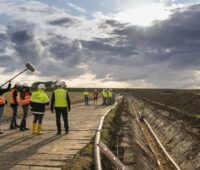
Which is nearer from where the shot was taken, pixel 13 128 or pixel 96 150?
pixel 96 150

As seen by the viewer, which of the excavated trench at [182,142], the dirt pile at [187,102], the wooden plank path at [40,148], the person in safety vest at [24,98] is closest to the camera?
the wooden plank path at [40,148]

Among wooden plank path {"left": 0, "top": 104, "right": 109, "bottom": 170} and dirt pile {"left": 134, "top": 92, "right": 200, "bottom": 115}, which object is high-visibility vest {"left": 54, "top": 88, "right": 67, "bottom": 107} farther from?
dirt pile {"left": 134, "top": 92, "right": 200, "bottom": 115}

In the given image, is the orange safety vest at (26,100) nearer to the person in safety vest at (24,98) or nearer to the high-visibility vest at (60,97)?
the person in safety vest at (24,98)

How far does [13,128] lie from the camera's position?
18.7 meters

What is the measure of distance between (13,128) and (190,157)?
8.25 m

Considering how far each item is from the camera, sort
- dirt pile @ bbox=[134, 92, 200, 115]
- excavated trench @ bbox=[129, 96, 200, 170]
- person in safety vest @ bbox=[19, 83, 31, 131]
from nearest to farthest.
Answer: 1. person in safety vest @ bbox=[19, 83, 31, 131]
2. excavated trench @ bbox=[129, 96, 200, 170]
3. dirt pile @ bbox=[134, 92, 200, 115]

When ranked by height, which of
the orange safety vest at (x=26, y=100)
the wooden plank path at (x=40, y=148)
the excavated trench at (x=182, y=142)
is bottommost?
the excavated trench at (x=182, y=142)

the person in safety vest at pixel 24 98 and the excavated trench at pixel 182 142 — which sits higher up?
the person in safety vest at pixel 24 98

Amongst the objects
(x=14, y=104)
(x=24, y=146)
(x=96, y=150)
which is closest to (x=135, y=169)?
(x=96, y=150)

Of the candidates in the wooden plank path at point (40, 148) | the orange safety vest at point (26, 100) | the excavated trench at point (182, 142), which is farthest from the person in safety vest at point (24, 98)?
the excavated trench at point (182, 142)

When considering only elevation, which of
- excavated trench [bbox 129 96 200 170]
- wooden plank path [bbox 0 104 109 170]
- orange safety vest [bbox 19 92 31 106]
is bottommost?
excavated trench [bbox 129 96 200 170]

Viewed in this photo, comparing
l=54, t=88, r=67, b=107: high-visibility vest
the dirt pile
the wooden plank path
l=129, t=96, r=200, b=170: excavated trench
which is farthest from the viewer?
the dirt pile

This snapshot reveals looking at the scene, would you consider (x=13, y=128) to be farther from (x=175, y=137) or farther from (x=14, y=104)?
(x=175, y=137)

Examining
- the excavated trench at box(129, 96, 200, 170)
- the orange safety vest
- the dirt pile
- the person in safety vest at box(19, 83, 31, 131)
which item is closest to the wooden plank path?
the person in safety vest at box(19, 83, 31, 131)
